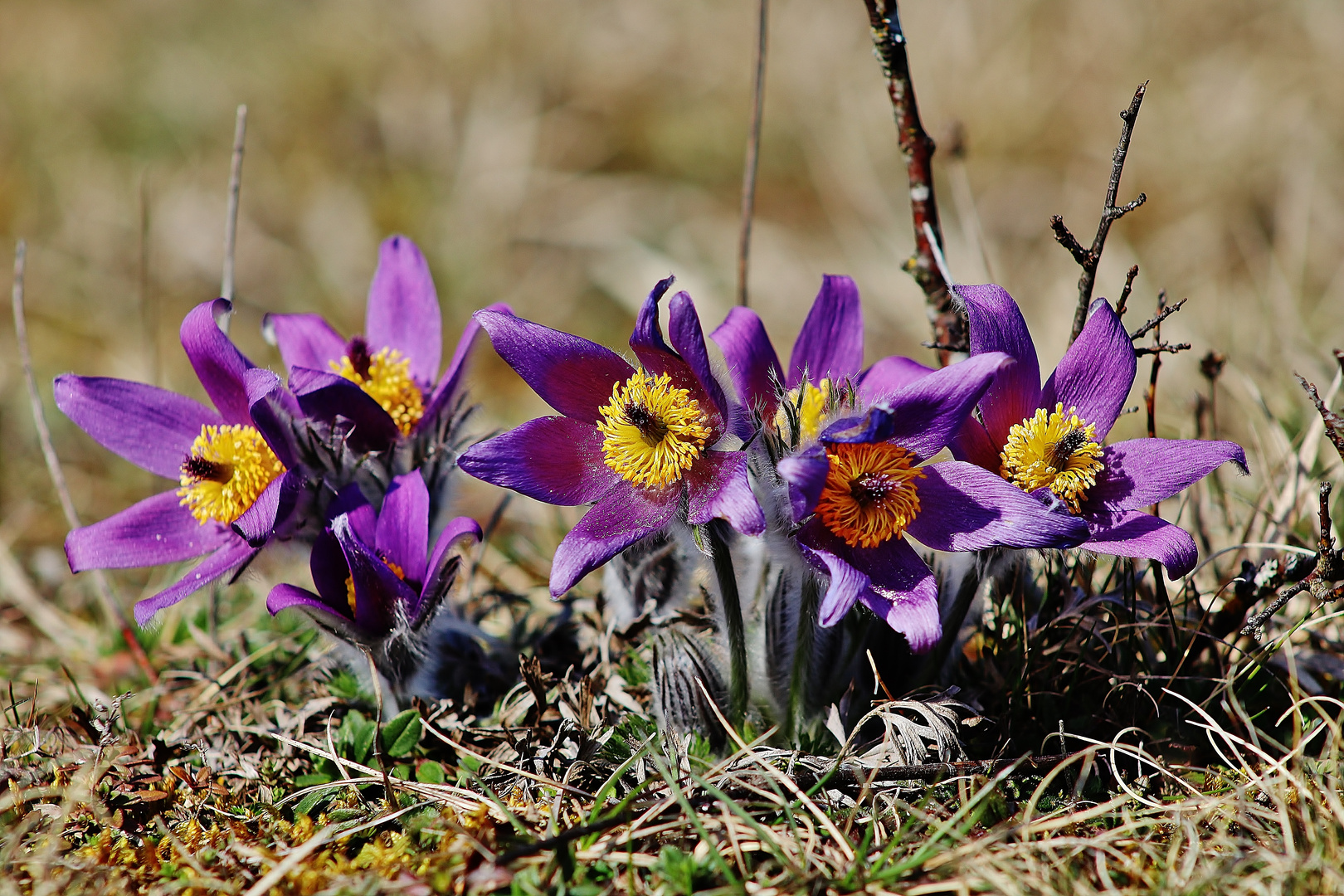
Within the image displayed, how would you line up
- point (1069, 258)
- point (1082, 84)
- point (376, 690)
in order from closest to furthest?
point (376, 690) → point (1069, 258) → point (1082, 84)

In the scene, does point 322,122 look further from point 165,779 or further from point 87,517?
point 165,779

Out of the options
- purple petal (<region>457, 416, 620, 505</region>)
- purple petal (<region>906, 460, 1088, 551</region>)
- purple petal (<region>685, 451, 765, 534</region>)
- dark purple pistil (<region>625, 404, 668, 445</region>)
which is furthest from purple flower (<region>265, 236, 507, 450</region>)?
purple petal (<region>906, 460, 1088, 551</region>)

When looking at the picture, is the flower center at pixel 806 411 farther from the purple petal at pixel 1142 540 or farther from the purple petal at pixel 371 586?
the purple petal at pixel 371 586

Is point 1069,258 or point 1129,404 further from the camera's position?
point 1069,258

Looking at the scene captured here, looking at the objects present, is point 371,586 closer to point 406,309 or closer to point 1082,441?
point 406,309

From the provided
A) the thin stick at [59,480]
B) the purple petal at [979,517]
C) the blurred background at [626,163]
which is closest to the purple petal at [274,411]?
the thin stick at [59,480]

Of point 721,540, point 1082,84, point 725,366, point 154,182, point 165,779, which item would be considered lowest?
point 165,779

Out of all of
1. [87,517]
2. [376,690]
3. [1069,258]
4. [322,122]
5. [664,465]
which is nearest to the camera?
[664,465]

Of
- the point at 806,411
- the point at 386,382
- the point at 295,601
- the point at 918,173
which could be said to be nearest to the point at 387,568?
the point at 295,601

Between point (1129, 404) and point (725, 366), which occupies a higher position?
point (725, 366)

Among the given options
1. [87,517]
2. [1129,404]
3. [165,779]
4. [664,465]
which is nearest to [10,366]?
[87,517]
